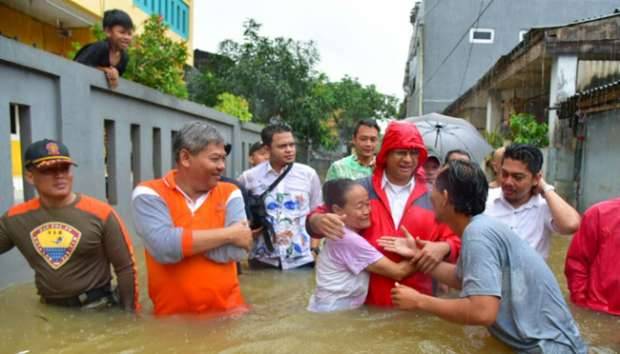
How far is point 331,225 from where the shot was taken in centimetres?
288

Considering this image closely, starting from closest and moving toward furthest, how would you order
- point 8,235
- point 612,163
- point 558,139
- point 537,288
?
point 537,288 < point 8,235 < point 612,163 < point 558,139

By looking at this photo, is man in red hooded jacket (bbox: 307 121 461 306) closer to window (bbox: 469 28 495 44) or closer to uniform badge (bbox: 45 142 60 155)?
uniform badge (bbox: 45 142 60 155)

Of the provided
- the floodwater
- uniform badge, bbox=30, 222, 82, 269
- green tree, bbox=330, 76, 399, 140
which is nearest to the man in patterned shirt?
uniform badge, bbox=30, 222, 82, 269

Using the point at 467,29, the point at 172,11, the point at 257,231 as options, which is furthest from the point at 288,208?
the point at 467,29

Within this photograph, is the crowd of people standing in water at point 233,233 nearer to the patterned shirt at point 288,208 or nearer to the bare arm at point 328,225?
the bare arm at point 328,225

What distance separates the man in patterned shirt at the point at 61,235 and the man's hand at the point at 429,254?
5.88 feet

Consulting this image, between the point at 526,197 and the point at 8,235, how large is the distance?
10.7ft

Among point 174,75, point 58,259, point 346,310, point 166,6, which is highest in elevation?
point 166,6

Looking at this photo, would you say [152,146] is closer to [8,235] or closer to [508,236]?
[8,235]

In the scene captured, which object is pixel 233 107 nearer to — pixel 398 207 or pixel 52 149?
pixel 52 149

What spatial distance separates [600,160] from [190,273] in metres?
8.67

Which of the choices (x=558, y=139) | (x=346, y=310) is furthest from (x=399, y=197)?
(x=558, y=139)

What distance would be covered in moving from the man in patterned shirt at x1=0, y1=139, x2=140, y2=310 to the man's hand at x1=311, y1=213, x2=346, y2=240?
126 cm

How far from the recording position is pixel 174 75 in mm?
7371
